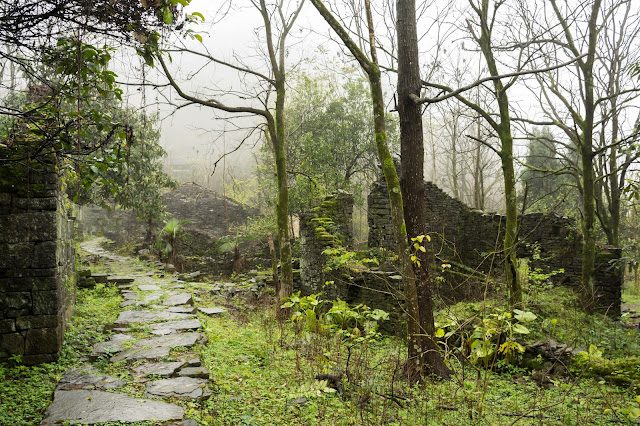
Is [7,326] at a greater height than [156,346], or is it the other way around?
[7,326]

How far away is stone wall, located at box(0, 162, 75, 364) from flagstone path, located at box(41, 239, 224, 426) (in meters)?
Result: 0.60

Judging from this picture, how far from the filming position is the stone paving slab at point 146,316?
599cm

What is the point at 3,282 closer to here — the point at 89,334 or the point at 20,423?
the point at 89,334

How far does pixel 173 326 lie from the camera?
5820 millimetres

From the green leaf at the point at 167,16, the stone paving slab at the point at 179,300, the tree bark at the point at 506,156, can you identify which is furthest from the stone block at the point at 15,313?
the tree bark at the point at 506,156

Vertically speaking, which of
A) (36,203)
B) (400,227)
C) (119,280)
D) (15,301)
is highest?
(36,203)

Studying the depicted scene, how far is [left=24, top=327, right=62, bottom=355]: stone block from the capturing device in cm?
427

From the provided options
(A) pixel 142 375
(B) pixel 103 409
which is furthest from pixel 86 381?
(B) pixel 103 409

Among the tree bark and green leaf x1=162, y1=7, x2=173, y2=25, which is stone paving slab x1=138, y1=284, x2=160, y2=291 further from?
the tree bark

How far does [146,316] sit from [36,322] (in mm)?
2058

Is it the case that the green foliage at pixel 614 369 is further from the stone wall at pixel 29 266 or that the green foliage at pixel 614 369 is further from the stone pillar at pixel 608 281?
the stone wall at pixel 29 266

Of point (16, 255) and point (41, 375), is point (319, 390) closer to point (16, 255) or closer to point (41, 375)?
point (41, 375)

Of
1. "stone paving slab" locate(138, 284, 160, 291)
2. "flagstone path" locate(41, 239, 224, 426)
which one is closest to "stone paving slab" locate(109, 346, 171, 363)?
"flagstone path" locate(41, 239, 224, 426)

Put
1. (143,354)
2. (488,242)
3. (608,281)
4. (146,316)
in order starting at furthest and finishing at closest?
(488,242)
(608,281)
(146,316)
(143,354)
